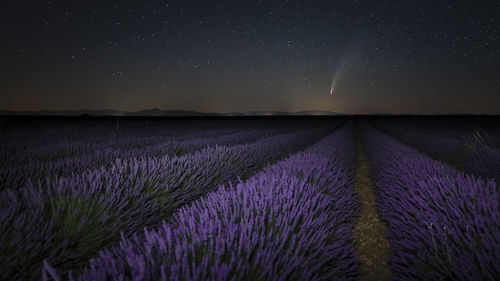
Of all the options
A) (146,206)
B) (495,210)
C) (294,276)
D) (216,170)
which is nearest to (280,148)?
(216,170)

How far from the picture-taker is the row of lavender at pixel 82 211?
150 cm

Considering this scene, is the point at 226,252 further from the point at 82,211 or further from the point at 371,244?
the point at 371,244

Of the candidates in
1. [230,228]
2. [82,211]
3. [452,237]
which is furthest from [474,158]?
[82,211]

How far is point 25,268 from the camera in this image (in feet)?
4.82

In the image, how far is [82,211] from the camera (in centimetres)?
198

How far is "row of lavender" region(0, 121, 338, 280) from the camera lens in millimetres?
1496

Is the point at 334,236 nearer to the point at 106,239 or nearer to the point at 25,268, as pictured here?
the point at 106,239

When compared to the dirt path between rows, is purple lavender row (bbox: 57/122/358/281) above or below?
above

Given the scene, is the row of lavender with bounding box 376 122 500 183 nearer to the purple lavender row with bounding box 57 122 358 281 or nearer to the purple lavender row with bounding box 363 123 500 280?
the purple lavender row with bounding box 363 123 500 280

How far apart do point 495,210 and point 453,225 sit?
0.26m

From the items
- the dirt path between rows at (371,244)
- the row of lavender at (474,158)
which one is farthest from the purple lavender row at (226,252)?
the row of lavender at (474,158)

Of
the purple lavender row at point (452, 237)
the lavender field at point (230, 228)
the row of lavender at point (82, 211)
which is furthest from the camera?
the row of lavender at point (82, 211)

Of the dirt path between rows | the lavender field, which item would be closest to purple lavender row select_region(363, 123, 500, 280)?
the lavender field

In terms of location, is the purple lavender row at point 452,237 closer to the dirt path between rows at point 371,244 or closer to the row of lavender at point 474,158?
the dirt path between rows at point 371,244
